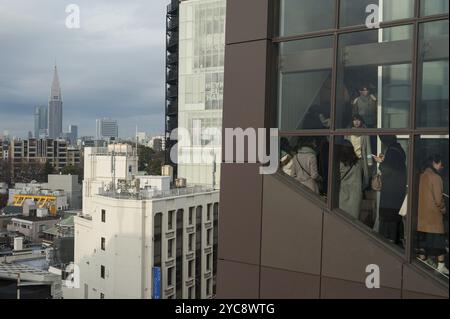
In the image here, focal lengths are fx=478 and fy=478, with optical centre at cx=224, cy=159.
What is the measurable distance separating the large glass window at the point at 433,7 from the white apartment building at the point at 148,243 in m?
20.8

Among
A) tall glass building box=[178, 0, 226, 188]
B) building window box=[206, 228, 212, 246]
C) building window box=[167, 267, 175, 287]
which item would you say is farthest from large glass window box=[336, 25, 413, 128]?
tall glass building box=[178, 0, 226, 188]

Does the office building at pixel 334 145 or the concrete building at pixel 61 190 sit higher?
the office building at pixel 334 145

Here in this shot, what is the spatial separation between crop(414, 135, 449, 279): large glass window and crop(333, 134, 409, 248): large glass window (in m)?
0.14

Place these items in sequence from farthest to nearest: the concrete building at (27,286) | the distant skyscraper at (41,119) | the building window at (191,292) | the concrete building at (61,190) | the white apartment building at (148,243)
Answer: the distant skyscraper at (41,119) < the concrete building at (61,190) < the building window at (191,292) < the white apartment building at (148,243) < the concrete building at (27,286)

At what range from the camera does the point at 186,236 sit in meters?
26.2

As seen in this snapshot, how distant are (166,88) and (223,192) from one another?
3811 cm

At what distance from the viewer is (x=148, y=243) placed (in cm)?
2397

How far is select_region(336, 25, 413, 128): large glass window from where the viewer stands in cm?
448

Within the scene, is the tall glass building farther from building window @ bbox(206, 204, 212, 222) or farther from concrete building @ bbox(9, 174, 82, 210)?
concrete building @ bbox(9, 174, 82, 210)

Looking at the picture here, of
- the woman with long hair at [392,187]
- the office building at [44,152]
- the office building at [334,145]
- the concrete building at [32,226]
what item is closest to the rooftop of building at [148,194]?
→ the concrete building at [32,226]

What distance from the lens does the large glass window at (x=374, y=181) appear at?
14.8 ft

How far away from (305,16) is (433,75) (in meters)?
1.54

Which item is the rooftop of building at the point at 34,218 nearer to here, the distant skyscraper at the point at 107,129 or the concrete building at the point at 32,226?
the concrete building at the point at 32,226

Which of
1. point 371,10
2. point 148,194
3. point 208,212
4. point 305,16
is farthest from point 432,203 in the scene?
point 208,212
